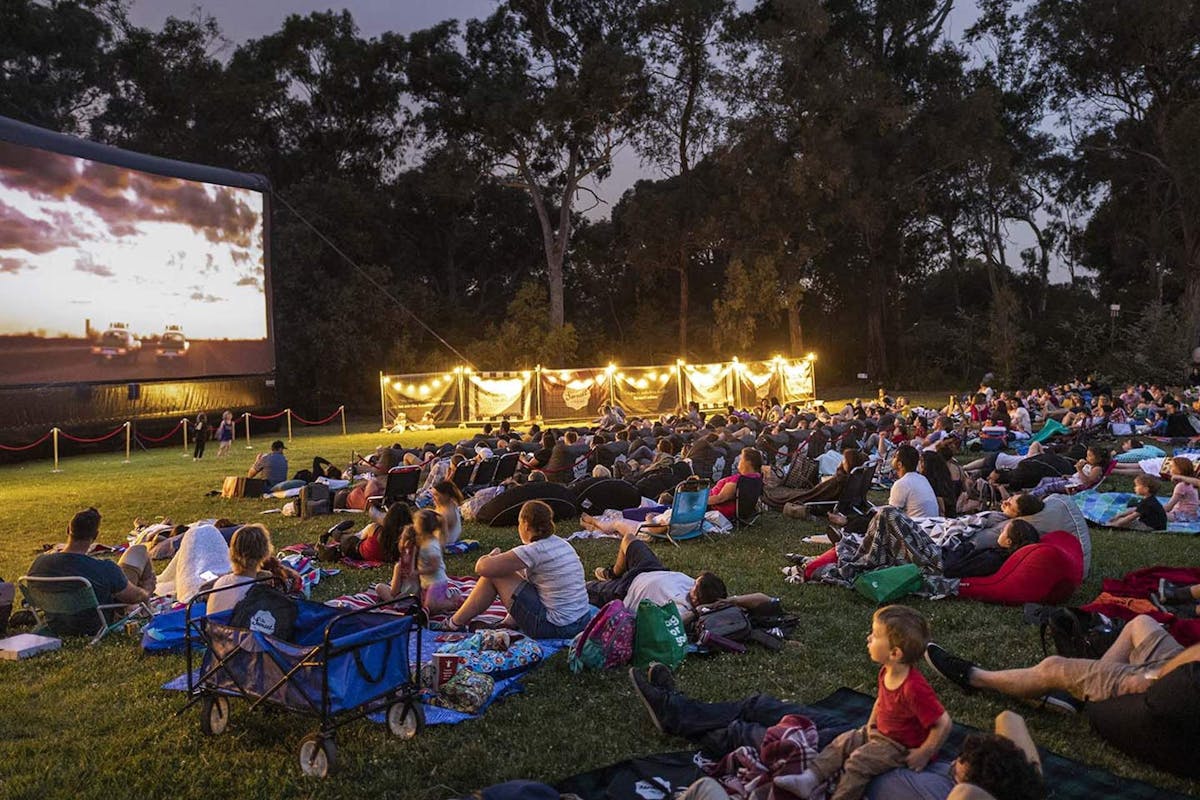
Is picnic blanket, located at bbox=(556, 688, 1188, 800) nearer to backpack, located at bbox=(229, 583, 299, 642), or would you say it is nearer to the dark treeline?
backpack, located at bbox=(229, 583, 299, 642)

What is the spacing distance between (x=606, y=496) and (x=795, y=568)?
11.7 feet

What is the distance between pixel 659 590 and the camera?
646 cm

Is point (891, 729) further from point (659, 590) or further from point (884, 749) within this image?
point (659, 590)

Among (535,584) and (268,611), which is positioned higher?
(268,611)

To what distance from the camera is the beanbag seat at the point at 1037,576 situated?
678cm

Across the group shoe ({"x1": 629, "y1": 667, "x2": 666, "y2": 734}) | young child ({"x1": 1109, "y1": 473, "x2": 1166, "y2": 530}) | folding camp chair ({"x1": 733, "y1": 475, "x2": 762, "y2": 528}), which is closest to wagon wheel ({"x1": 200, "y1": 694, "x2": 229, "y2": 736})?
shoe ({"x1": 629, "y1": 667, "x2": 666, "y2": 734})

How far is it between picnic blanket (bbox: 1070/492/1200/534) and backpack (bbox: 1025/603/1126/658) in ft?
16.2

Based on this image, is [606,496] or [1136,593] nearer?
[1136,593]

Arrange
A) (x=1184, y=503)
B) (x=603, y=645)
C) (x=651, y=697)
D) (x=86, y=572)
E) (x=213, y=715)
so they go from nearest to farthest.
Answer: (x=651, y=697) < (x=213, y=715) < (x=603, y=645) < (x=86, y=572) < (x=1184, y=503)

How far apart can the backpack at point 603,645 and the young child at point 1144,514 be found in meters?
6.78

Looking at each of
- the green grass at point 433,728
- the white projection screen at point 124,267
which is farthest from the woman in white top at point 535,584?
the white projection screen at point 124,267

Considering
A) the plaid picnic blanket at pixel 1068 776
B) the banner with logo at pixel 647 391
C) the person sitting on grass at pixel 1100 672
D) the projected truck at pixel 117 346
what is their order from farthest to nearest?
the banner with logo at pixel 647 391, the projected truck at pixel 117 346, the person sitting on grass at pixel 1100 672, the plaid picnic blanket at pixel 1068 776

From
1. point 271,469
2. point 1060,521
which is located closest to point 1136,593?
point 1060,521

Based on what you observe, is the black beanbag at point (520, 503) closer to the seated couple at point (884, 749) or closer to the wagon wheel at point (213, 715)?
the wagon wheel at point (213, 715)
